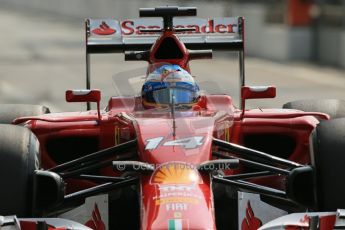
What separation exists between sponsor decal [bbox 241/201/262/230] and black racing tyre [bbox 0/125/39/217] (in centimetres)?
147

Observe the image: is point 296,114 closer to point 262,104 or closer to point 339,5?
point 262,104

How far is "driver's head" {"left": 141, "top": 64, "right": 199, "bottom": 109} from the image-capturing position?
7.43m

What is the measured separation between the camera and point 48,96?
66.6 ft

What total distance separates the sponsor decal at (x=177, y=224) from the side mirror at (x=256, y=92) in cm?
175

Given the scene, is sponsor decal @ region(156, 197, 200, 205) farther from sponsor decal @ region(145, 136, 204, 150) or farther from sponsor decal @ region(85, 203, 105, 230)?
sponsor decal @ region(85, 203, 105, 230)

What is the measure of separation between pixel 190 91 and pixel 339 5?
19.4 metres

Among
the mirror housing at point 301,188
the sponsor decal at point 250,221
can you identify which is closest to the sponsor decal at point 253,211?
the sponsor decal at point 250,221

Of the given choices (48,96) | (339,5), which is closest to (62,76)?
(48,96)

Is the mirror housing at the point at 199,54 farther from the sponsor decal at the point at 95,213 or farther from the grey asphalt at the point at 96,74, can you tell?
the grey asphalt at the point at 96,74

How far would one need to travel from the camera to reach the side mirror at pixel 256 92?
24.3 ft

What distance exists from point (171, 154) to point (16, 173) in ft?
2.87

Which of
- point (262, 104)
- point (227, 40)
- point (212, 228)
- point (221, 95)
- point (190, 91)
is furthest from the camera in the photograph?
point (262, 104)

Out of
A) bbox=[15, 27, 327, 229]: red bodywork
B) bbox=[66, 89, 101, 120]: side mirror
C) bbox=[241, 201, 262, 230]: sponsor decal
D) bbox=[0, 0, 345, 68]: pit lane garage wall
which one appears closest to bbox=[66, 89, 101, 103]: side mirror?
bbox=[66, 89, 101, 120]: side mirror

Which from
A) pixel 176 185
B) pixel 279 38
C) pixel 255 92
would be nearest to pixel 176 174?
pixel 176 185
